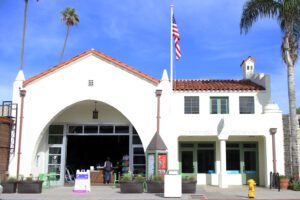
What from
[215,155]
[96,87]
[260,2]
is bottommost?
[215,155]

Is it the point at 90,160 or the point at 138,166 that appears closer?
the point at 138,166

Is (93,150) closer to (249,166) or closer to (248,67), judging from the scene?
(249,166)

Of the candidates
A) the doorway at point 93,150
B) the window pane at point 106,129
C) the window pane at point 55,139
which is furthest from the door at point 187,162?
the window pane at point 55,139

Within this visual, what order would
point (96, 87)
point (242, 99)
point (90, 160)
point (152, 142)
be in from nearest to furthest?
1. point (152, 142)
2. point (96, 87)
3. point (242, 99)
4. point (90, 160)

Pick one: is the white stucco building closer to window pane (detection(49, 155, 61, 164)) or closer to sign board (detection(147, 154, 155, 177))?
window pane (detection(49, 155, 61, 164))

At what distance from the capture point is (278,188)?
66.6 ft

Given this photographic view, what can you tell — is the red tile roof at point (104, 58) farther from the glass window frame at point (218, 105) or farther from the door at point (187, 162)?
the door at point (187, 162)

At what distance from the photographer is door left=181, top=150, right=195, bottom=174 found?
81.3 feet

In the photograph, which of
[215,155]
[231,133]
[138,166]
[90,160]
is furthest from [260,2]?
[90,160]

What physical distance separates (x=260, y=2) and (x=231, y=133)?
752 cm

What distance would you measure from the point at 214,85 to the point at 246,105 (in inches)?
90.5

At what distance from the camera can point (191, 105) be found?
2425 cm

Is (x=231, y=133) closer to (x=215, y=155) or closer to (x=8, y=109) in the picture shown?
(x=215, y=155)

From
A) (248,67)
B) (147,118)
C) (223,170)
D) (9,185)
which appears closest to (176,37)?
(147,118)
